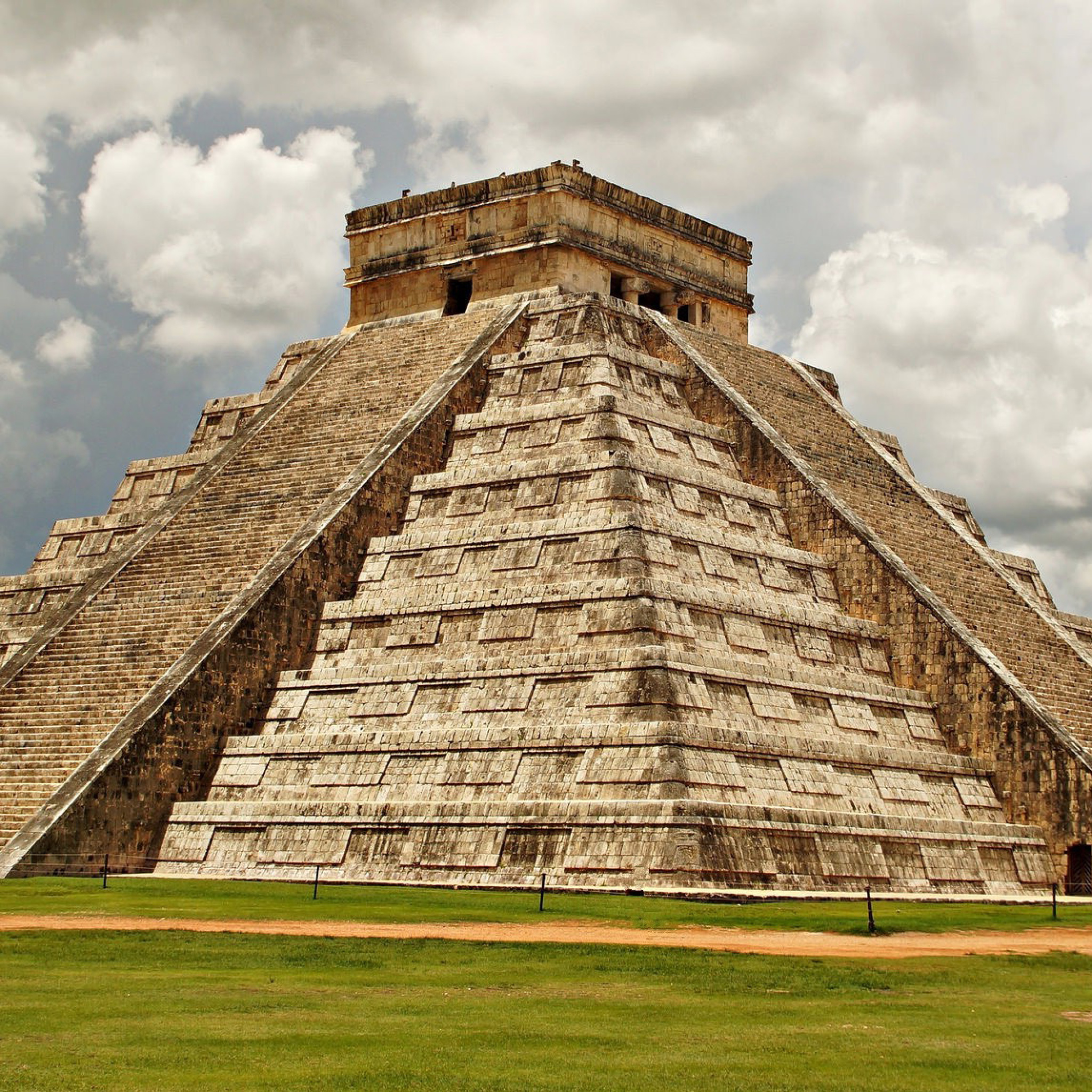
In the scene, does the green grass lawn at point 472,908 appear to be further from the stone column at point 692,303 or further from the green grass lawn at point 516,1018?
the stone column at point 692,303

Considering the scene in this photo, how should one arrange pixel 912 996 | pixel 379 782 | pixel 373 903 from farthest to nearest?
1. pixel 379 782
2. pixel 373 903
3. pixel 912 996

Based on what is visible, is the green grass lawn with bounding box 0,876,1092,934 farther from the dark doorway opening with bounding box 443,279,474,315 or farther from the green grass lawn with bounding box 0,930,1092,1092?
the dark doorway opening with bounding box 443,279,474,315

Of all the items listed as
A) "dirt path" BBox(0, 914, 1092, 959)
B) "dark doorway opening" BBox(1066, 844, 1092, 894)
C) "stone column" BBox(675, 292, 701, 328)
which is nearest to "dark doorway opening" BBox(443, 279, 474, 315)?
"stone column" BBox(675, 292, 701, 328)

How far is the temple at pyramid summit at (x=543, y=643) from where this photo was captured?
758 inches

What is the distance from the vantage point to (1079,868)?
2231cm

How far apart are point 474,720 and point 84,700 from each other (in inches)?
231

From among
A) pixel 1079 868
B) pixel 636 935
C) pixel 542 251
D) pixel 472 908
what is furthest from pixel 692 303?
pixel 636 935

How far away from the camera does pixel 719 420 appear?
2803 centimetres

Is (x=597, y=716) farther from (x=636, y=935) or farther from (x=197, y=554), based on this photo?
(x=197, y=554)

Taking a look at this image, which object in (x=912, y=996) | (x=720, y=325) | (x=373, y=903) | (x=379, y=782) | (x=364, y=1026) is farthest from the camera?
(x=720, y=325)

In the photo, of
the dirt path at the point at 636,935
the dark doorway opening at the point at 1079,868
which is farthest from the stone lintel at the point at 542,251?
the dirt path at the point at 636,935

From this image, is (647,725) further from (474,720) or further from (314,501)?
(314,501)

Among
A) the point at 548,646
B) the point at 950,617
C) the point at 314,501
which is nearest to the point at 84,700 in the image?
the point at 314,501

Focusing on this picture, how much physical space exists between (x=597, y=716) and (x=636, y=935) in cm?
524
